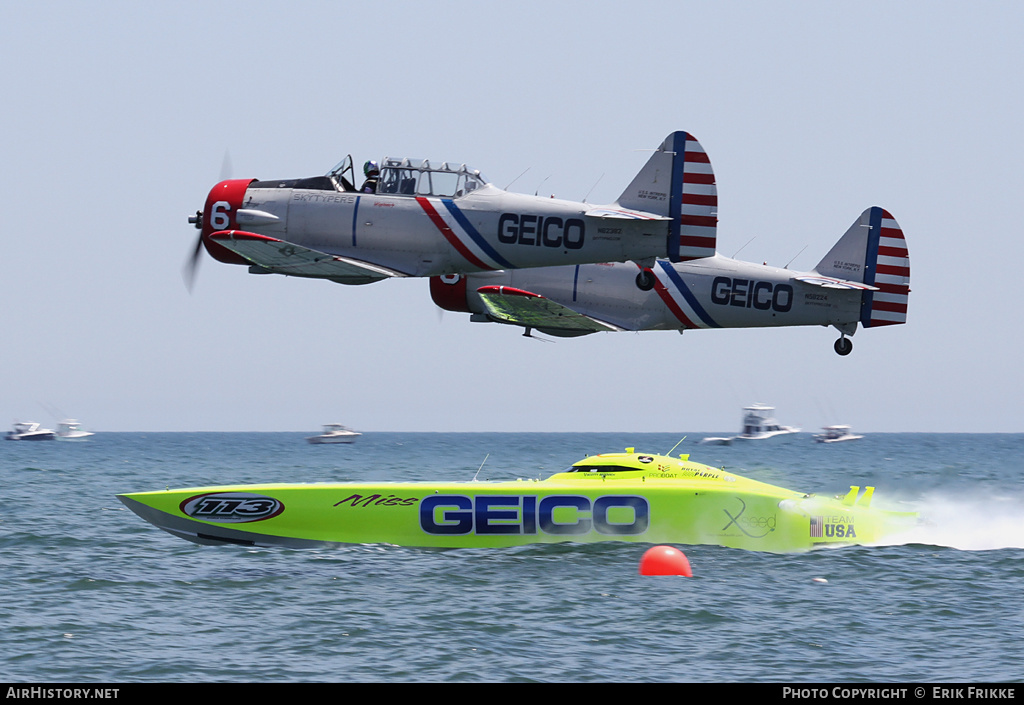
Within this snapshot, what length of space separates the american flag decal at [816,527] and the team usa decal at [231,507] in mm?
11868

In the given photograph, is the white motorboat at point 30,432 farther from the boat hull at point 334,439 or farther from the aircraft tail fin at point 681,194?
the aircraft tail fin at point 681,194

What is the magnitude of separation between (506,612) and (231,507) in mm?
8094

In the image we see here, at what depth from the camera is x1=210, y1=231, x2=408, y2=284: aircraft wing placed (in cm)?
2098

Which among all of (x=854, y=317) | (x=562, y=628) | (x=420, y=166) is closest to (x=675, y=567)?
(x=562, y=628)

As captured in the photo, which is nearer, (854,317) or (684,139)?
(684,139)

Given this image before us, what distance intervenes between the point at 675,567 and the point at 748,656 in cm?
550

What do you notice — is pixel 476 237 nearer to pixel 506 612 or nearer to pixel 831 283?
pixel 506 612

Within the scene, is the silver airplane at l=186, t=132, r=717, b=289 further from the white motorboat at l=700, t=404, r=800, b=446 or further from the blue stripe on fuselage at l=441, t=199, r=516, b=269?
the white motorboat at l=700, t=404, r=800, b=446

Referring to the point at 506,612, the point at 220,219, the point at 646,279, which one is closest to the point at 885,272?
the point at 646,279

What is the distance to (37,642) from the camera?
16516mm

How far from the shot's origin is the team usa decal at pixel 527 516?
78.1ft

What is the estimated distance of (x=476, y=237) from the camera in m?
22.0

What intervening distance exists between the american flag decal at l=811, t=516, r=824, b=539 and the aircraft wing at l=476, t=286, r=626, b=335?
6.71 meters
